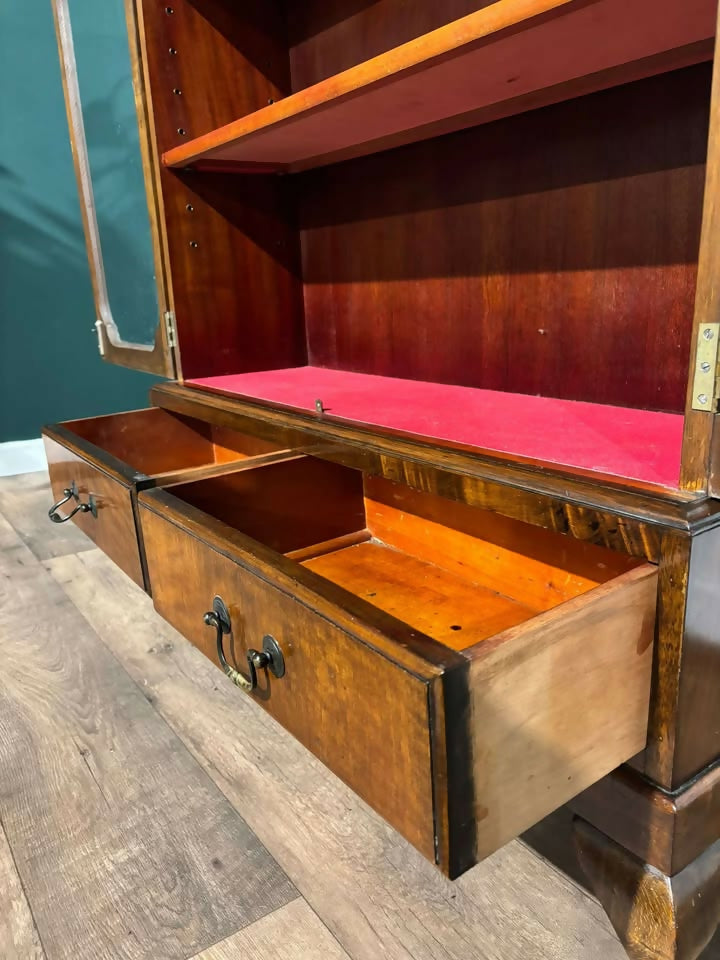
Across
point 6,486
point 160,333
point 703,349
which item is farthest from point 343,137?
point 6,486

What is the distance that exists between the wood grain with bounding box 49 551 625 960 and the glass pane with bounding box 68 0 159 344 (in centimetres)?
68

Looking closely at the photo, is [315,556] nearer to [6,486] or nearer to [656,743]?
[656,743]

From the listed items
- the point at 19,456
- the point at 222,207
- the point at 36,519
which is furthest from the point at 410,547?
the point at 19,456

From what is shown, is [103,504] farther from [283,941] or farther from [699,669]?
[699,669]

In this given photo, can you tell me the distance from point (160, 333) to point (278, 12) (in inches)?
22.1

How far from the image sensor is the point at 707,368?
1.64ft

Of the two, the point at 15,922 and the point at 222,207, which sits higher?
the point at 222,207

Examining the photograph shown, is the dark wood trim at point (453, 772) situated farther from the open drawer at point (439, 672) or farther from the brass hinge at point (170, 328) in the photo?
the brass hinge at point (170, 328)

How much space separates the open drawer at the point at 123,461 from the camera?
862 mm

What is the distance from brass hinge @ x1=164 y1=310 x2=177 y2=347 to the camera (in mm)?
1168

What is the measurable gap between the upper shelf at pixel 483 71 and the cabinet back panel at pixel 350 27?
0.46ft

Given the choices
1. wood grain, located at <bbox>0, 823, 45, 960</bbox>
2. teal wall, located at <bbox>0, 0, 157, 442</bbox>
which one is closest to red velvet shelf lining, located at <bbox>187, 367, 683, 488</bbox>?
wood grain, located at <bbox>0, 823, 45, 960</bbox>

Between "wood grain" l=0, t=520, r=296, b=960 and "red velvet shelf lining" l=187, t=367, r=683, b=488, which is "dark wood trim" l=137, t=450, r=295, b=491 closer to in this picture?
"red velvet shelf lining" l=187, t=367, r=683, b=488

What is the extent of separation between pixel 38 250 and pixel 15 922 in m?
2.32
